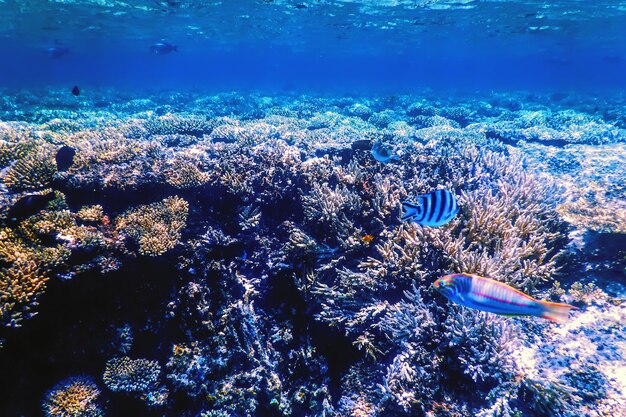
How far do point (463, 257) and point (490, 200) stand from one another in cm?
182

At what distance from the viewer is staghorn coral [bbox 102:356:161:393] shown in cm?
375

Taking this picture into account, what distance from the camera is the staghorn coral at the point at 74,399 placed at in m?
3.50

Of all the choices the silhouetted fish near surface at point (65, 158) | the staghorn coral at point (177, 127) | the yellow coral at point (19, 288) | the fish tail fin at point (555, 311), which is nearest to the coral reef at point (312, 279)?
the yellow coral at point (19, 288)

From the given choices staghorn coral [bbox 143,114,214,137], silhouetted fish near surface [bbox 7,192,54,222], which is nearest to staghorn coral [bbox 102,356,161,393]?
silhouetted fish near surface [bbox 7,192,54,222]

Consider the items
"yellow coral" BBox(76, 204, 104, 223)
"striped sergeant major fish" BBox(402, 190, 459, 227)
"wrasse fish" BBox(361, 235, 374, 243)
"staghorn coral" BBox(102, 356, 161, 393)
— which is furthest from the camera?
"wrasse fish" BBox(361, 235, 374, 243)

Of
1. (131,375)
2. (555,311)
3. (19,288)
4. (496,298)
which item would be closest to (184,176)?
(19,288)

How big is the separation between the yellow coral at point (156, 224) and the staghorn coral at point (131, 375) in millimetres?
1418

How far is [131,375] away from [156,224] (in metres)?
2.06

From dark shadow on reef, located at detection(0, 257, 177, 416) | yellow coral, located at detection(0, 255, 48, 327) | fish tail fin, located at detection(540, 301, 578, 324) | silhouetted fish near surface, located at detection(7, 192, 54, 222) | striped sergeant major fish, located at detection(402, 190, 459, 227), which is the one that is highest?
striped sergeant major fish, located at detection(402, 190, 459, 227)

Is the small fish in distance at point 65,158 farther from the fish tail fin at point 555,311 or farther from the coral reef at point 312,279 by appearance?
the fish tail fin at point 555,311

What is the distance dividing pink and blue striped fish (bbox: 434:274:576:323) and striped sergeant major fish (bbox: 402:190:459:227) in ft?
2.05

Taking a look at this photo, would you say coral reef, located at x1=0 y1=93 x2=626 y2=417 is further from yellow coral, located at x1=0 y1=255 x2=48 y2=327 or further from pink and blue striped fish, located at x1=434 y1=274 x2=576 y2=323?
pink and blue striped fish, located at x1=434 y1=274 x2=576 y2=323

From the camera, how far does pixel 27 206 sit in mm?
4344

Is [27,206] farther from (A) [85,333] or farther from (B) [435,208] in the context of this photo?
(B) [435,208]
